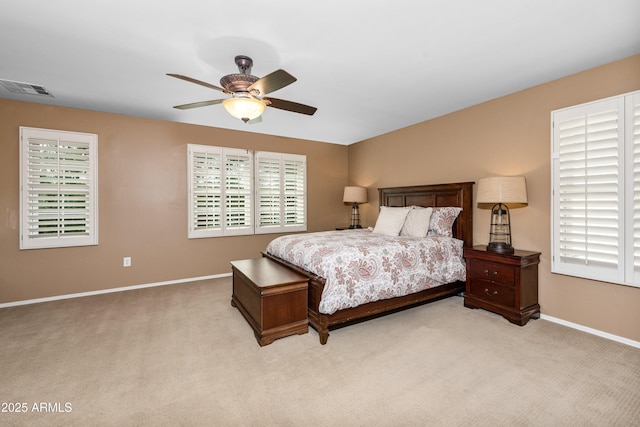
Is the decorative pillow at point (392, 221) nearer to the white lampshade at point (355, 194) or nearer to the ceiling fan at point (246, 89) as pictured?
the white lampshade at point (355, 194)

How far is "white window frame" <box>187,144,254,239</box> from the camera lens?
4.59 metres

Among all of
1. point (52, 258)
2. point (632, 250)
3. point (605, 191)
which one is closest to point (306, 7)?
point (605, 191)

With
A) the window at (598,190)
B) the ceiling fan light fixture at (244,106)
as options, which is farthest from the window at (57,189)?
the window at (598,190)

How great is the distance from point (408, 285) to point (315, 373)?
4.78 feet

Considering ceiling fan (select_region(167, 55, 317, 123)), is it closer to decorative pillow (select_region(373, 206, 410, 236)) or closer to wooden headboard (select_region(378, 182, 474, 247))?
decorative pillow (select_region(373, 206, 410, 236))

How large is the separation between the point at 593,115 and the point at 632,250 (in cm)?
131

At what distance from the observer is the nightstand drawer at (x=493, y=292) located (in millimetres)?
2961

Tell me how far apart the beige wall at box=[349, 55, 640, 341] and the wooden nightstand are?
0.22 meters

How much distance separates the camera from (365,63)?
8.81ft

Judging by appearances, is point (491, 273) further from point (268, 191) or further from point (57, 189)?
point (57, 189)

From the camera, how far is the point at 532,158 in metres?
3.19

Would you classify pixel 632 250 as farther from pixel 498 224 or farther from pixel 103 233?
pixel 103 233

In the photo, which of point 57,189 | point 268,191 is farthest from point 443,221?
point 57,189

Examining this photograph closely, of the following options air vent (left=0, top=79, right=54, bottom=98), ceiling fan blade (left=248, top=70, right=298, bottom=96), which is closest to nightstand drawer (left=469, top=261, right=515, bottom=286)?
ceiling fan blade (left=248, top=70, right=298, bottom=96)
